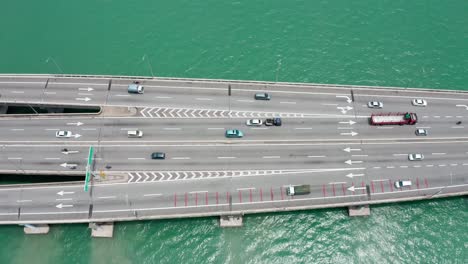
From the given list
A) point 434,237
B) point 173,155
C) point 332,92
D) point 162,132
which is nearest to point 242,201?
point 173,155

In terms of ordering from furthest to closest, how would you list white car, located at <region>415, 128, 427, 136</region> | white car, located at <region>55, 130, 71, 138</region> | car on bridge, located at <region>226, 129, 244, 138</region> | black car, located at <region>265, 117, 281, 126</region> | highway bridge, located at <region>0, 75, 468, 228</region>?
white car, located at <region>415, 128, 427, 136</region>, black car, located at <region>265, 117, 281, 126</region>, car on bridge, located at <region>226, 129, 244, 138</region>, white car, located at <region>55, 130, 71, 138</region>, highway bridge, located at <region>0, 75, 468, 228</region>

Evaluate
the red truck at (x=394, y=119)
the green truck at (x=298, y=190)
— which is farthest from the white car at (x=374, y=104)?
the green truck at (x=298, y=190)

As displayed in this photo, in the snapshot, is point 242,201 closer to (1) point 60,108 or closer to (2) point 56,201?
(2) point 56,201

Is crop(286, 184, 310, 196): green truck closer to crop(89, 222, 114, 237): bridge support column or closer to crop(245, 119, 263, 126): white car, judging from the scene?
crop(245, 119, 263, 126): white car

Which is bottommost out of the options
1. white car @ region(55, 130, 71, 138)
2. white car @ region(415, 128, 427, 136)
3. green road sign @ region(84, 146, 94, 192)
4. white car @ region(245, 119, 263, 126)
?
green road sign @ region(84, 146, 94, 192)

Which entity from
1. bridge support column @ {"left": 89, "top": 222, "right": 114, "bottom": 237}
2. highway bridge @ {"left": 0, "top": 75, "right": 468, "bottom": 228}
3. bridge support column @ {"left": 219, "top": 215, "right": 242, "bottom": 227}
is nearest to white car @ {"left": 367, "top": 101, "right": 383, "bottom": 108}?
highway bridge @ {"left": 0, "top": 75, "right": 468, "bottom": 228}

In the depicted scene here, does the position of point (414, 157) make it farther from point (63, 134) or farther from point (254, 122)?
point (63, 134)
